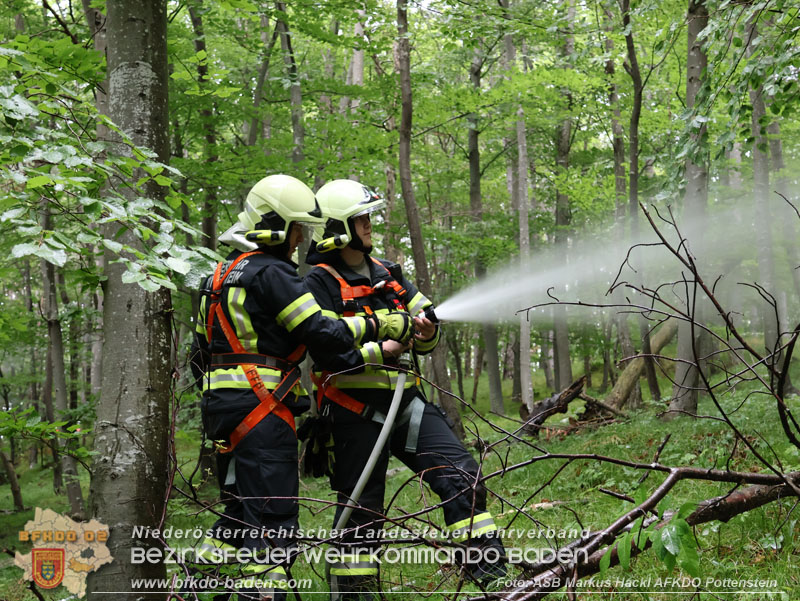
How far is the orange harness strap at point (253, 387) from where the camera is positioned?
3.06 m

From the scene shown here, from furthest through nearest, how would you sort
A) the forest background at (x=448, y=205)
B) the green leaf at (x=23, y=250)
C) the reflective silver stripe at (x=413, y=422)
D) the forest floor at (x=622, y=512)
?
the reflective silver stripe at (x=413, y=422)
the forest floor at (x=622, y=512)
the forest background at (x=448, y=205)
the green leaf at (x=23, y=250)

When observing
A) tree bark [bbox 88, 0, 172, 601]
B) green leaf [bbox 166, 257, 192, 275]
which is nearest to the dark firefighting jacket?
tree bark [bbox 88, 0, 172, 601]

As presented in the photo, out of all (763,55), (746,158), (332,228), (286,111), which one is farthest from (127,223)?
(746,158)

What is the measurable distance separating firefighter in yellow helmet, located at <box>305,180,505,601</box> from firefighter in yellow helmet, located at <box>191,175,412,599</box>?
0.23 metres

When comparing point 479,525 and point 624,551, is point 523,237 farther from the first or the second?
point 624,551

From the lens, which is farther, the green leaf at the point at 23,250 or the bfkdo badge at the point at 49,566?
the bfkdo badge at the point at 49,566

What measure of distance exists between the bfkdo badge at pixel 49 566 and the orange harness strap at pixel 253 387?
889 mm

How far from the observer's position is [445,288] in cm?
1969

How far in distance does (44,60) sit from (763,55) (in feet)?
14.9

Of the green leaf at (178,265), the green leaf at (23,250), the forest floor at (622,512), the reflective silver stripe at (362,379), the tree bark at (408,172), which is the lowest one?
the forest floor at (622,512)

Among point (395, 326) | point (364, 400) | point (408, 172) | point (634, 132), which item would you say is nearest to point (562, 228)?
point (634, 132)

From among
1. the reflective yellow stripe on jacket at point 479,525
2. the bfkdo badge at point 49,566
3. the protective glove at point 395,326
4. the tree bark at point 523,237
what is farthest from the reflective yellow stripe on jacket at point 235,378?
the tree bark at point 523,237

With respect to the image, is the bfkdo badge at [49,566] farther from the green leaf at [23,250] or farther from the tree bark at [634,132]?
the tree bark at [634,132]

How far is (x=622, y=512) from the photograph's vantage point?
2.89m
